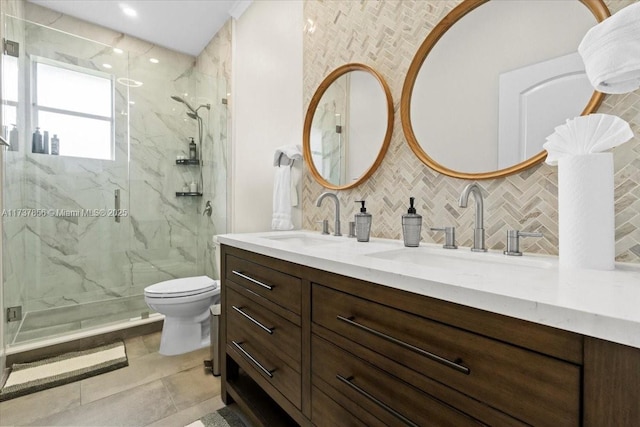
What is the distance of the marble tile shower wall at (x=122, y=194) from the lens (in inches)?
90.7

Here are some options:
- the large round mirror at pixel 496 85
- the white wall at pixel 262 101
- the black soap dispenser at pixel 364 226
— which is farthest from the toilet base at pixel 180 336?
the large round mirror at pixel 496 85

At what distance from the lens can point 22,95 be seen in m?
2.25

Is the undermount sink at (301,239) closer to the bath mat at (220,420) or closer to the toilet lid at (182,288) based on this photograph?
the toilet lid at (182,288)

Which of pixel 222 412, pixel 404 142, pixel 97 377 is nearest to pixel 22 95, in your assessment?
pixel 97 377

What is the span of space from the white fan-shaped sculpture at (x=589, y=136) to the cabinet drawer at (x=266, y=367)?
1012mm

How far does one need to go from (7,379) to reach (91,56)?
2.43 metres

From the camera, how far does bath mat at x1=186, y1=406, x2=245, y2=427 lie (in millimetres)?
1401

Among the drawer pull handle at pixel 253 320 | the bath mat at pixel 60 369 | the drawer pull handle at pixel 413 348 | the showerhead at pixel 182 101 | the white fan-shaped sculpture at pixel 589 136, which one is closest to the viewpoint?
the drawer pull handle at pixel 413 348

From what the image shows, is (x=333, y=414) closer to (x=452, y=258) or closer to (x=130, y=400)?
(x=452, y=258)

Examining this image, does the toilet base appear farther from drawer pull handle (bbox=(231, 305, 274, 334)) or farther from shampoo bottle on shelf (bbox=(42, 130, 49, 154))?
shampoo bottle on shelf (bbox=(42, 130, 49, 154))

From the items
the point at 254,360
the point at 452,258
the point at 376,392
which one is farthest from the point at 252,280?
the point at 452,258

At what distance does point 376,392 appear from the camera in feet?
2.44

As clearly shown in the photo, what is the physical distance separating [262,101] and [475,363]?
2.26 meters

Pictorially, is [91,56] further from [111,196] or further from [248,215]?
[248,215]
